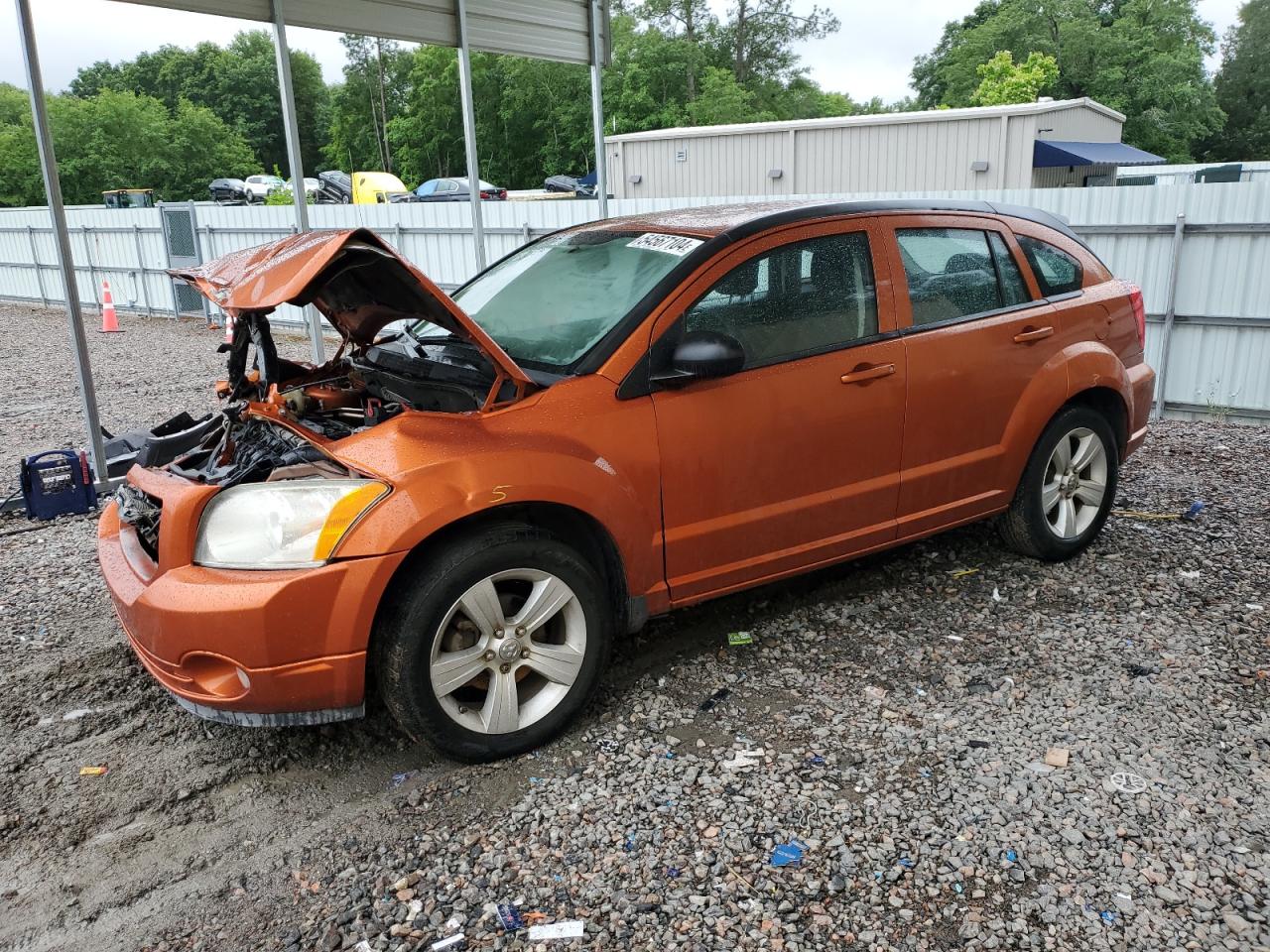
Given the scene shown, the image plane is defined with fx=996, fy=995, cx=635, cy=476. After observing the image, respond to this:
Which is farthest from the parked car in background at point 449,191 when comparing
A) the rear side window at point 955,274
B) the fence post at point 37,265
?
the rear side window at point 955,274

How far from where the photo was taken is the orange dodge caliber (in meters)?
3.05

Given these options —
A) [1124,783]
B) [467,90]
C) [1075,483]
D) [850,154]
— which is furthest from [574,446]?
[850,154]

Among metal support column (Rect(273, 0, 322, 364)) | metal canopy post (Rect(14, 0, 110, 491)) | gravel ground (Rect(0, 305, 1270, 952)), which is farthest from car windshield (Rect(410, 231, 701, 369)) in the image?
metal support column (Rect(273, 0, 322, 364))

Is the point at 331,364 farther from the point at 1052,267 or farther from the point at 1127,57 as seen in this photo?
the point at 1127,57

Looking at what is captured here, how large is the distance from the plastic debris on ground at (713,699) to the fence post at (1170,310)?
7335mm

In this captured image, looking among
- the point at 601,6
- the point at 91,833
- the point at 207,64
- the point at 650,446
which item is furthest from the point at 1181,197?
the point at 207,64

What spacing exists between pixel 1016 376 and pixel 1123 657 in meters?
1.32

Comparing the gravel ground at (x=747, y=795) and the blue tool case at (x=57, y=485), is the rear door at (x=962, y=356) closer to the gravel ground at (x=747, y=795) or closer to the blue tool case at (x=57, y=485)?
the gravel ground at (x=747, y=795)

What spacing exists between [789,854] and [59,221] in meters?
5.75

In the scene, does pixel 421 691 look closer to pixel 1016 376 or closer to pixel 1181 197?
pixel 1016 376

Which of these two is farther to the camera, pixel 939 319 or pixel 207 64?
pixel 207 64

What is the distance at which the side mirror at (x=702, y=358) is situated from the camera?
3479mm

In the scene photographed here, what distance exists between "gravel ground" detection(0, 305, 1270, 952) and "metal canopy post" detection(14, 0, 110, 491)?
1904 mm

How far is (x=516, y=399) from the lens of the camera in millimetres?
3416
